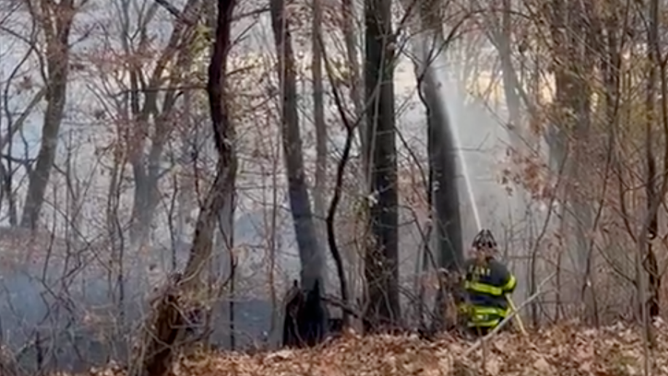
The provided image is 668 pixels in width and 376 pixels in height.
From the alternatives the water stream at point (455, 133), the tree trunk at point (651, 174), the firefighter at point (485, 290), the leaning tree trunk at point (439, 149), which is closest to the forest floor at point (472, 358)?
the tree trunk at point (651, 174)

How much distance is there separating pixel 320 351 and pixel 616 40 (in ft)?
11.2

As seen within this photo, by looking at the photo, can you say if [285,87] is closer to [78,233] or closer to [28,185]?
[78,233]

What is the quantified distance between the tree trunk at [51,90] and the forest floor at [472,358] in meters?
5.03

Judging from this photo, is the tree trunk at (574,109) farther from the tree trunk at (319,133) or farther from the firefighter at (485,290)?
the tree trunk at (319,133)

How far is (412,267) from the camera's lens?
36.9 feet

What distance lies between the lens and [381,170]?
11320mm

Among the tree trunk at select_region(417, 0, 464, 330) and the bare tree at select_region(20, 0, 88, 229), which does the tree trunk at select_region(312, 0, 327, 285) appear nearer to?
the tree trunk at select_region(417, 0, 464, 330)

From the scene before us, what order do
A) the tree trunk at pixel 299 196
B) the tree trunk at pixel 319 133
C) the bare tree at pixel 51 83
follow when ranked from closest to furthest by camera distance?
the tree trunk at pixel 319 133, the tree trunk at pixel 299 196, the bare tree at pixel 51 83

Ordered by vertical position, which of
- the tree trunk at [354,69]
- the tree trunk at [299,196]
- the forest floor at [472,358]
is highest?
the tree trunk at [354,69]

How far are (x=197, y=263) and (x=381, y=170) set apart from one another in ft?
17.9

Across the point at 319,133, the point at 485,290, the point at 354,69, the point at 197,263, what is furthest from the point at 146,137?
the point at 197,263

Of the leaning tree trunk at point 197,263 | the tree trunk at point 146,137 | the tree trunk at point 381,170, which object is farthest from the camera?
the tree trunk at point 146,137

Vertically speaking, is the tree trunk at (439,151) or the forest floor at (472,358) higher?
the tree trunk at (439,151)

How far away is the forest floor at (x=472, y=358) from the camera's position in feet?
18.9
